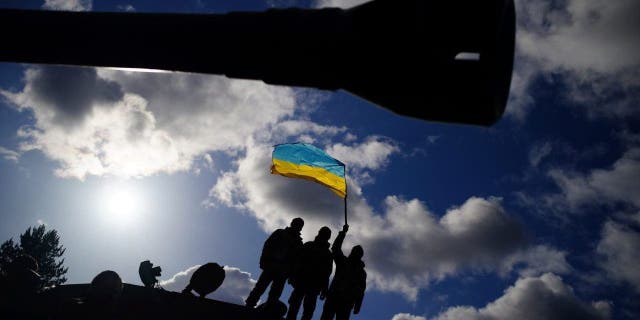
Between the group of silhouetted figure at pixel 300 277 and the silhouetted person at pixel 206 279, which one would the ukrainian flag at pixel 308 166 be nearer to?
the group of silhouetted figure at pixel 300 277

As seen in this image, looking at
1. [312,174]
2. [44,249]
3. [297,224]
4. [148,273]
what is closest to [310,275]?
[297,224]

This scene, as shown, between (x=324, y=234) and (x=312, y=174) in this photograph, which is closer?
(x=324, y=234)

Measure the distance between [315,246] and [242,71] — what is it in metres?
6.58

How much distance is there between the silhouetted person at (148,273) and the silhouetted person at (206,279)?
0.84 m

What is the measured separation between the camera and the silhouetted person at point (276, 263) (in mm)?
7527

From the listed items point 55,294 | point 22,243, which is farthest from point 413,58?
point 22,243

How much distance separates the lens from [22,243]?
4847cm

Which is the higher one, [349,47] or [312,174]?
[312,174]

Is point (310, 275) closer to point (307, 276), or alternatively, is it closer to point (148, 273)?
point (307, 276)

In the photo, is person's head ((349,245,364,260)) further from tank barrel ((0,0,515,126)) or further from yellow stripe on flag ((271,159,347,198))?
tank barrel ((0,0,515,126))

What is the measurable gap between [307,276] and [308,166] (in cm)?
290

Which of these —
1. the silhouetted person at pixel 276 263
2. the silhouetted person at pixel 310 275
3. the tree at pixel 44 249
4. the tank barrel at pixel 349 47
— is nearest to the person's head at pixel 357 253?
the silhouetted person at pixel 310 275

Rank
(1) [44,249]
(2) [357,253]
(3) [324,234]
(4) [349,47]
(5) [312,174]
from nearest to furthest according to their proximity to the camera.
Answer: (4) [349,47] → (3) [324,234] → (2) [357,253] → (5) [312,174] → (1) [44,249]

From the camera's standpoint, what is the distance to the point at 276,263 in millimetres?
7527
